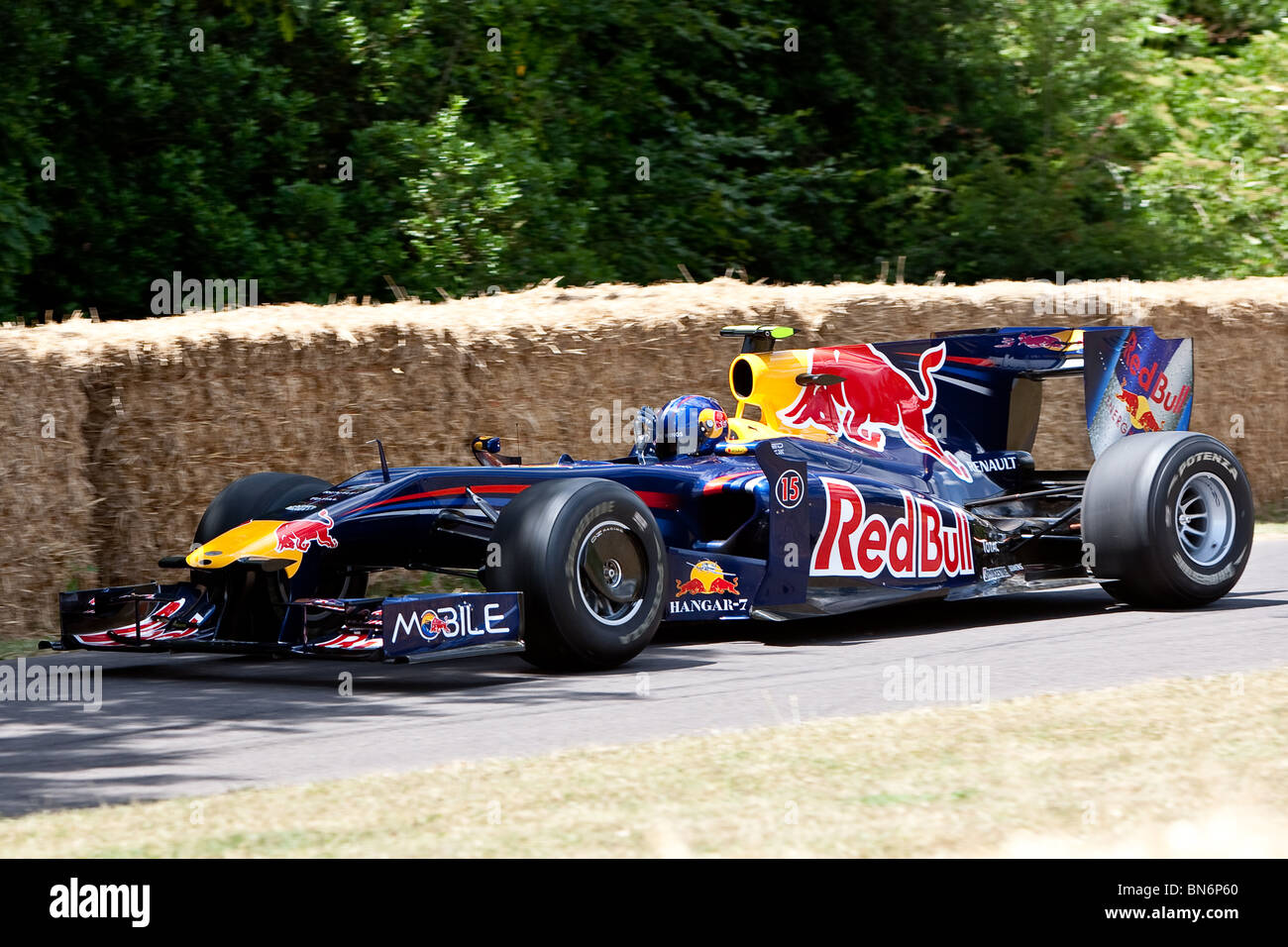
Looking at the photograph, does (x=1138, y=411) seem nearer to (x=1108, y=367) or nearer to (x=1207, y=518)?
(x=1108, y=367)

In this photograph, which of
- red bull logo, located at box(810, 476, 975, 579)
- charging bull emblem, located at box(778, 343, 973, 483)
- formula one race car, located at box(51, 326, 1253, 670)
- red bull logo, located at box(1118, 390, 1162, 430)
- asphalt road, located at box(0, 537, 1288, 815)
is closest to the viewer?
asphalt road, located at box(0, 537, 1288, 815)

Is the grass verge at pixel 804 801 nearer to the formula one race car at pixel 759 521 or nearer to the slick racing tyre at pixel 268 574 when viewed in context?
the formula one race car at pixel 759 521

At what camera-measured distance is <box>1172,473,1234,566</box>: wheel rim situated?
9719mm

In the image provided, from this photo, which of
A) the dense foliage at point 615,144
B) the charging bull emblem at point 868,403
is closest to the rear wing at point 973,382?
the charging bull emblem at point 868,403

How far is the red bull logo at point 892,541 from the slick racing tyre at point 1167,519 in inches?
30.6

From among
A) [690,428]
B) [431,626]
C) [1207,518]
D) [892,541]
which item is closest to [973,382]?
[1207,518]

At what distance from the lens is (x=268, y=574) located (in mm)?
7797

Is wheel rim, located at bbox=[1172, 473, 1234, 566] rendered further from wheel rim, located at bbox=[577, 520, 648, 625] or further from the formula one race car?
wheel rim, located at bbox=[577, 520, 648, 625]

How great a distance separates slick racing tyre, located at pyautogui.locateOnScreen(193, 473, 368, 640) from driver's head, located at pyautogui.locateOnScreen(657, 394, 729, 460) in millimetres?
1840

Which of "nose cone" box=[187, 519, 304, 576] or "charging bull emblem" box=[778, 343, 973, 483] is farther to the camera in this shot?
"charging bull emblem" box=[778, 343, 973, 483]

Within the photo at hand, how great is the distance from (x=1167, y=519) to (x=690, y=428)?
8.86 ft

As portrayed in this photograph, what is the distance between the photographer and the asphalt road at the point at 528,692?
6043 millimetres

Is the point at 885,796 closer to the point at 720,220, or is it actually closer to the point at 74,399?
the point at 74,399

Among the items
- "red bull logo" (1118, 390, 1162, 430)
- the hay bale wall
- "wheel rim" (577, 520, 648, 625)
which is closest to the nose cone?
"wheel rim" (577, 520, 648, 625)
